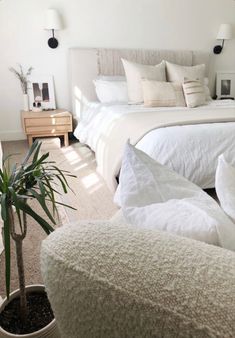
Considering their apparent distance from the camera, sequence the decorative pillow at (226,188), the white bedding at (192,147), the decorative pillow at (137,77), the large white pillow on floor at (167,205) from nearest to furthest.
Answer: the large white pillow on floor at (167,205)
the decorative pillow at (226,188)
the white bedding at (192,147)
the decorative pillow at (137,77)

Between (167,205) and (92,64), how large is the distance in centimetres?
341

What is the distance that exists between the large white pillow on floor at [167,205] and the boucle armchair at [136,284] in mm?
86

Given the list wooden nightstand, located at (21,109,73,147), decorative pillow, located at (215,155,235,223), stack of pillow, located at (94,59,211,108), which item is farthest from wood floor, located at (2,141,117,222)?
decorative pillow, located at (215,155,235,223)

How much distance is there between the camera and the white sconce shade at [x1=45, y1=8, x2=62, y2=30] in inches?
132

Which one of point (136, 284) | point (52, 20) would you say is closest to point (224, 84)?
point (52, 20)

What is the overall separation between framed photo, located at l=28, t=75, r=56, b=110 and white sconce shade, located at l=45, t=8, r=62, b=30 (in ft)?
2.05

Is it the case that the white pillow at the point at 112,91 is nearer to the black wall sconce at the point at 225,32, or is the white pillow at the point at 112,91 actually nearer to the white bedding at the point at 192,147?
the white bedding at the point at 192,147

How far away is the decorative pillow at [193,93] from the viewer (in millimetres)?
3174

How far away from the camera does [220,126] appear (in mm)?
2090

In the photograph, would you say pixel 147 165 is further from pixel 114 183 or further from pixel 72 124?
pixel 72 124

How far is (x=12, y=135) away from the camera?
3.88 metres

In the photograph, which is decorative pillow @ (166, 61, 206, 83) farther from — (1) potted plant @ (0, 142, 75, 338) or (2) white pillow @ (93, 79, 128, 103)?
(1) potted plant @ (0, 142, 75, 338)

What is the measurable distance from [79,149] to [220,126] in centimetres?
201

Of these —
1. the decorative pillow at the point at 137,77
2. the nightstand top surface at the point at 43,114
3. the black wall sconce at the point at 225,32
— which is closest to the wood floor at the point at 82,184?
the nightstand top surface at the point at 43,114
